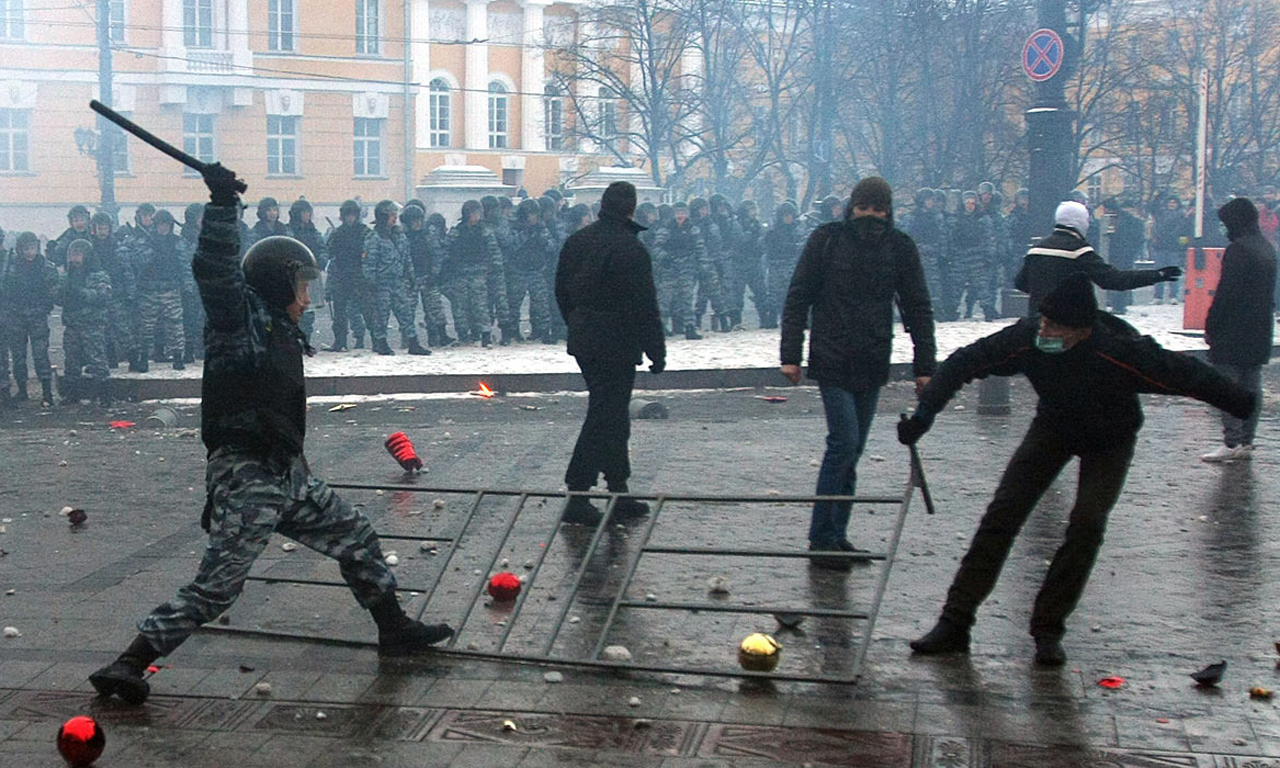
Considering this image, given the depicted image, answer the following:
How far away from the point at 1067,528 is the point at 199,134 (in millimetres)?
44858

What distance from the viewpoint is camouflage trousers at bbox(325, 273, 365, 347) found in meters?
18.2

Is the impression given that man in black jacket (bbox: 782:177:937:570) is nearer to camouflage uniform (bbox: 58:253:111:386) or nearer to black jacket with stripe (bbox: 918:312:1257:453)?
black jacket with stripe (bbox: 918:312:1257:453)

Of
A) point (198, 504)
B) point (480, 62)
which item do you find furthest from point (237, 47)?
point (198, 504)

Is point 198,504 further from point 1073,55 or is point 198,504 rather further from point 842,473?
point 1073,55

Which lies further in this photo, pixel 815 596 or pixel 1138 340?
pixel 815 596

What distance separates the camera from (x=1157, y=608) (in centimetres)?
664

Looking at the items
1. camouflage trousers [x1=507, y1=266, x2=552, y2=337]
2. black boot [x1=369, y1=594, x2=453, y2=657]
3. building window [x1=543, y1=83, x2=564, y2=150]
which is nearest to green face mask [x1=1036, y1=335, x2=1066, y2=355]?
black boot [x1=369, y1=594, x2=453, y2=657]

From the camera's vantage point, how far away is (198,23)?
46844 millimetres

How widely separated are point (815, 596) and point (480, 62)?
48.6 meters

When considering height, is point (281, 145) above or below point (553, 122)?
below

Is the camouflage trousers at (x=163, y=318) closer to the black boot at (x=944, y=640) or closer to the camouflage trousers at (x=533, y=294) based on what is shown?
the camouflage trousers at (x=533, y=294)

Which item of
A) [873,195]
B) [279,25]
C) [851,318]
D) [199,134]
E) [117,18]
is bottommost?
[851,318]

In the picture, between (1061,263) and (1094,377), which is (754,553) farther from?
(1061,263)

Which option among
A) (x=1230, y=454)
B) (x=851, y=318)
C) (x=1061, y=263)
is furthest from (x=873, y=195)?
(x=1230, y=454)
